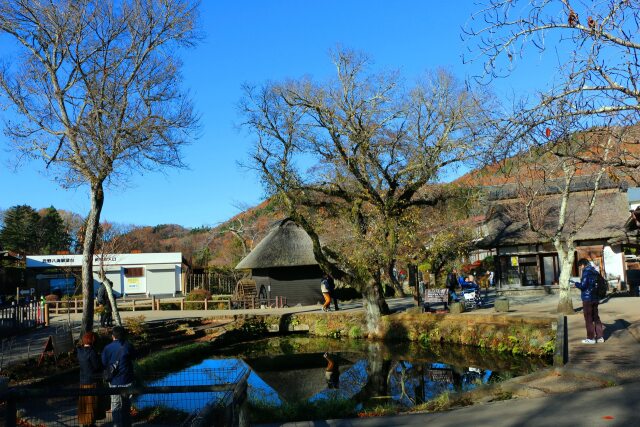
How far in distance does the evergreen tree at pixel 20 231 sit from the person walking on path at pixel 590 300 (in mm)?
67460

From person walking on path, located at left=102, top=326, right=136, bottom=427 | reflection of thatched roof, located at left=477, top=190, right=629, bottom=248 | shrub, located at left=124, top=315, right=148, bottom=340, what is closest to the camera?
person walking on path, located at left=102, top=326, right=136, bottom=427

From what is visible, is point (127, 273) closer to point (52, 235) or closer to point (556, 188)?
point (52, 235)

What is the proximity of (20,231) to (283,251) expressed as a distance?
48.8 metres

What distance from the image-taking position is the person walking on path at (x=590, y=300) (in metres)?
11.6

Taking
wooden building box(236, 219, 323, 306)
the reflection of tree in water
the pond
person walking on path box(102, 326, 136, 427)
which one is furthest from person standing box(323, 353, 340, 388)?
wooden building box(236, 219, 323, 306)

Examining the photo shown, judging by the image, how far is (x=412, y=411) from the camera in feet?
30.0

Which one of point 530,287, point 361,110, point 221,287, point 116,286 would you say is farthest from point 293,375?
point 116,286

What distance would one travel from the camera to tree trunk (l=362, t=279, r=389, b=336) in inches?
847

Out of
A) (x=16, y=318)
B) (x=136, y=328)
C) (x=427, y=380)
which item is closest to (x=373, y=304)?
(x=427, y=380)

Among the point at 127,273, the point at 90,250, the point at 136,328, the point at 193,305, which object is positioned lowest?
the point at 136,328

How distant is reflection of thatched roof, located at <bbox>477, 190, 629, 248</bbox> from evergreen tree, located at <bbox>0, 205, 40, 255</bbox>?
5454 centimetres

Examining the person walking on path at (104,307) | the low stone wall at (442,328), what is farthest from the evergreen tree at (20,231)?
the low stone wall at (442,328)

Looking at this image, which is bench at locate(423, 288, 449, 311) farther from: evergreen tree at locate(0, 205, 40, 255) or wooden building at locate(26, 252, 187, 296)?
evergreen tree at locate(0, 205, 40, 255)

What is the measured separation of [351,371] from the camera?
16500mm
